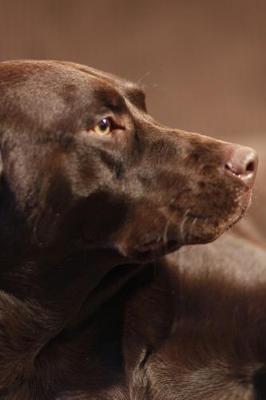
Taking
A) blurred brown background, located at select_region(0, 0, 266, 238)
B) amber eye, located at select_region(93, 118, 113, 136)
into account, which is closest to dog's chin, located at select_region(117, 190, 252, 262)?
amber eye, located at select_region(93, 118, 113, 136)

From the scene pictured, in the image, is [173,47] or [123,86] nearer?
[123,86]

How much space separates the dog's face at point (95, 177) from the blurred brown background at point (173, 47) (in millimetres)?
618

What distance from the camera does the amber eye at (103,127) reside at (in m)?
1.33

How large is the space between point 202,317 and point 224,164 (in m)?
0.39

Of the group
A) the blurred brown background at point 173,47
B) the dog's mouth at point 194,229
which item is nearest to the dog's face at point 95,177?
the dog's mouth at point 194,229

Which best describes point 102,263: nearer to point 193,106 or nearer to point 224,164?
point 224,164

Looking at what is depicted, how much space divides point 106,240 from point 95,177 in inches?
4.0

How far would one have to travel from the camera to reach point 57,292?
1.43 meters

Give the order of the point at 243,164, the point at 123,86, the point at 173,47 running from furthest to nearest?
1. the point at 173,47
2. the point at 123,86
3. the point at 243,164

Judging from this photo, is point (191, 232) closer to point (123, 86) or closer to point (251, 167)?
point (251, 167)

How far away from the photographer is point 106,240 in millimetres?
1341

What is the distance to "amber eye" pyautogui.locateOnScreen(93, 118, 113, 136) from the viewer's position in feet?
4.36

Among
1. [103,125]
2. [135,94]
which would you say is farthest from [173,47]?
[103,125]

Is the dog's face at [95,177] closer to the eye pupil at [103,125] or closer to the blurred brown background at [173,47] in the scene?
the eye pupil at [103,125]
